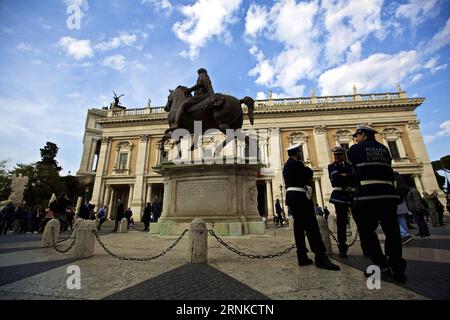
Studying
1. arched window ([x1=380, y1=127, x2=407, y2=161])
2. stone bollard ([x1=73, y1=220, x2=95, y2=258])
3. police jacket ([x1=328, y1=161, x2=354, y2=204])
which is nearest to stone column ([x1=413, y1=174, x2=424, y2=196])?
arched window ([x1=380, y1=127, x2=407, y2=161])

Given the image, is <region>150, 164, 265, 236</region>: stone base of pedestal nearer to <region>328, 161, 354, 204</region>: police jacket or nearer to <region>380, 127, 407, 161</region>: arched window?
<region>328, 161, 354, 204</region>: police jacket

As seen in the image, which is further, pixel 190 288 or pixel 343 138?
pixel 343 138

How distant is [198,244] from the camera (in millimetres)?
3357

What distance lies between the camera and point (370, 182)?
2633 mm

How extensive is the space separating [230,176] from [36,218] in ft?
44.1

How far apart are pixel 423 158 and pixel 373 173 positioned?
30.8 meters

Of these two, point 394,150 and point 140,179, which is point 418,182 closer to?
point 394,150

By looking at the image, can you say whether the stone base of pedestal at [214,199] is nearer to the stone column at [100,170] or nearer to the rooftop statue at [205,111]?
the rooftop statue at [205,111]

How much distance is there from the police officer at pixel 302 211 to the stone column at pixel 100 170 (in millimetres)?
29504

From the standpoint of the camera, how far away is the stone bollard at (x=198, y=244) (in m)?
3.31

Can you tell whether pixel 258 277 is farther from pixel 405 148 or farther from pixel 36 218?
pixel 405 148

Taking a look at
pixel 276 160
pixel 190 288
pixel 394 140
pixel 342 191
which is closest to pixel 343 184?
pixel 342 191

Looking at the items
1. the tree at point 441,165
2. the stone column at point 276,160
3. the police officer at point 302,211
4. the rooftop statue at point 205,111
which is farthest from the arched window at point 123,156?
the tree at point 441,165

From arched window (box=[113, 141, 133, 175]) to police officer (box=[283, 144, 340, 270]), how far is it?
28.9 m
